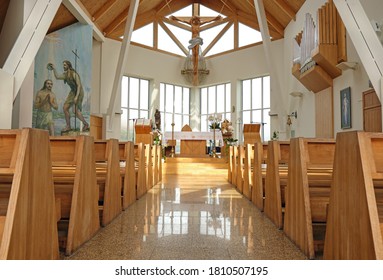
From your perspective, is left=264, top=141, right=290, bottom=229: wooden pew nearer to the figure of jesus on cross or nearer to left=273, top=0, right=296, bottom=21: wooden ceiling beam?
left=273, top=0, right=296, bottom=21: wooden ceiling beam

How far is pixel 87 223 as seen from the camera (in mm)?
2354

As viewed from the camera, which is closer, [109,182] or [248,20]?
[109,182]

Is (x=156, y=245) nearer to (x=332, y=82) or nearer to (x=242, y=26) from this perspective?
(x=332, y=82)

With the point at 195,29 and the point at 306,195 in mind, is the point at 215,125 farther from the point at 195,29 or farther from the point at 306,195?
the point at 306,195

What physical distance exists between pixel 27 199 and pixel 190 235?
4.17 feet

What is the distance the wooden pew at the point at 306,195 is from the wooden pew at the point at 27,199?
147 cm

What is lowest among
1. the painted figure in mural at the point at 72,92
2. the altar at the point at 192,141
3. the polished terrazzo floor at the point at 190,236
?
the polished terrazzo floor at the point at 190,236

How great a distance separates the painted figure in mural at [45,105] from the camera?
828 cm

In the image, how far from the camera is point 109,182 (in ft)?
9.59

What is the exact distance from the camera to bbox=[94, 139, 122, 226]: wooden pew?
286cm

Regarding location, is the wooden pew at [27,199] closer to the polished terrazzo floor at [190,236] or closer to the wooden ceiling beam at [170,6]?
the polished terrazzo floor at [190,236]

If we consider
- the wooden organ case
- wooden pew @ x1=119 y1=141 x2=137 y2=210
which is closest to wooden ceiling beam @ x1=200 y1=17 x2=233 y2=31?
the wooden organ case

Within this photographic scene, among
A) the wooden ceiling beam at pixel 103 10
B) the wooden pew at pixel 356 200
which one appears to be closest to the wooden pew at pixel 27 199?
the wooden pew at pixel 356 200

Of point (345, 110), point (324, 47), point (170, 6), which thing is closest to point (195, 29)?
point (170, 6)
